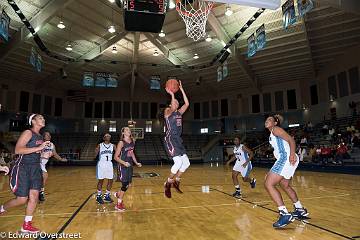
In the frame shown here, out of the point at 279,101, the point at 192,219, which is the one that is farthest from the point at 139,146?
the point at 192,219

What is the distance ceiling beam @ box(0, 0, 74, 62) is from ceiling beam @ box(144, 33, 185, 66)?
22.5ft

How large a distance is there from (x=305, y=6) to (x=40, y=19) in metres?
15.7

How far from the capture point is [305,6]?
12.4 m

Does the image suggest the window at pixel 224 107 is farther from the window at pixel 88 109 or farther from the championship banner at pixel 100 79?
the championship banner at pixel 100 79

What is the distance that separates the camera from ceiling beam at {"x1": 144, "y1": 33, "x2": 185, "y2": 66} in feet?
73.7

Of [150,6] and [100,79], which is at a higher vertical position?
[100,79]

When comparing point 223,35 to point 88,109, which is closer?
point 223,35

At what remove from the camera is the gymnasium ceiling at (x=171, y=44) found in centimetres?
1884

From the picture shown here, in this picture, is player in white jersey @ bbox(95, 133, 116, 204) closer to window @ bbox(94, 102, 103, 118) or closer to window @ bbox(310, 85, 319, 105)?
window @ bbox(310, 85, 319, 105)

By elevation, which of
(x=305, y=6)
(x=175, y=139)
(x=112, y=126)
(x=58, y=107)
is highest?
(x=305, y=6)

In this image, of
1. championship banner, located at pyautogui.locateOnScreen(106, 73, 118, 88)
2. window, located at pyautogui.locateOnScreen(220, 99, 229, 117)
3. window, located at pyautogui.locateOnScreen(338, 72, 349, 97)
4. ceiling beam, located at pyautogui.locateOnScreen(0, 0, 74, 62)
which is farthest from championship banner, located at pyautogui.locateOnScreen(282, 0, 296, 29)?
window, located at pyautogui.locateOnScreen(220, 99, 229, 117)

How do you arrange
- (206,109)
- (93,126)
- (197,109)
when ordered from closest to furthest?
1. (93,126)
2. (206,109)
3. (197,109)

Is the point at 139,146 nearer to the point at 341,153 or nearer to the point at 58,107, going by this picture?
the point at 58,107

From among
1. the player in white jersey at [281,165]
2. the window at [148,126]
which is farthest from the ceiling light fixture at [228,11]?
the window at [148,126]
